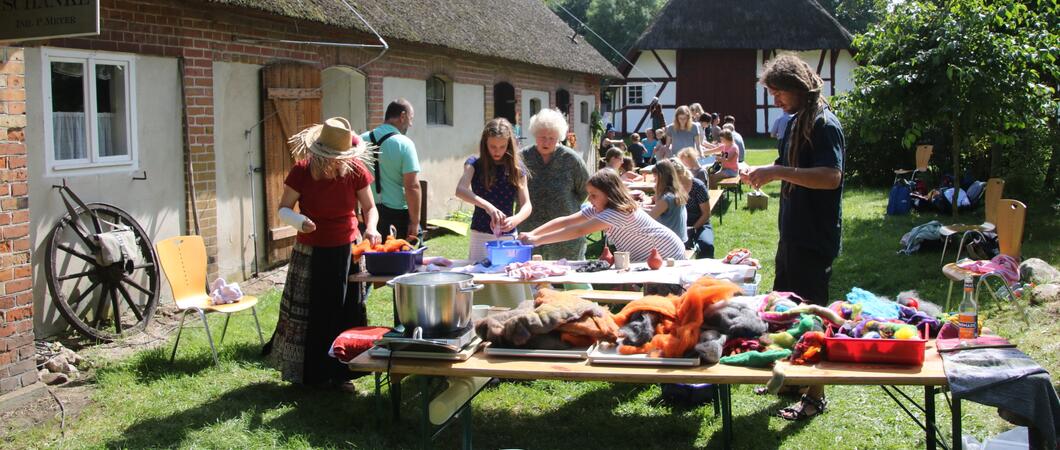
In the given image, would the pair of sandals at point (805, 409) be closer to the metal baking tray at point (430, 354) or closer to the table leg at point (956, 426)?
the table leg at point (956, 426)

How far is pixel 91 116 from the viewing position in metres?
7.01

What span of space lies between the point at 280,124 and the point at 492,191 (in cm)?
409

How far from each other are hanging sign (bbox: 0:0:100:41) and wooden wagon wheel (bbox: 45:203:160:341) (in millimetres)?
2126

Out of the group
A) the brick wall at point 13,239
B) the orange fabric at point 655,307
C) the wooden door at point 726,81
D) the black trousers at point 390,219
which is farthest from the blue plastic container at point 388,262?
the wooden door at point 726,81

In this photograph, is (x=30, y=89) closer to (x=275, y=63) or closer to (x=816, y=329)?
(x=275, y=63)

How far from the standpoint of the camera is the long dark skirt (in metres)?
5.17

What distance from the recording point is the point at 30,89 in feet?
20.9

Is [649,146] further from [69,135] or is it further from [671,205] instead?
[69,135]

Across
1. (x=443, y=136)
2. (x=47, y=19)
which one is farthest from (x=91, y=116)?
(x=443, y=136)

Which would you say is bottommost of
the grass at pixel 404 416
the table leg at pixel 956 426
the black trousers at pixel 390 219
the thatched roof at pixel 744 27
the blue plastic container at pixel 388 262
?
the grass at pixel 404 416

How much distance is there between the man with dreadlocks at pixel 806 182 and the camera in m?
4.50

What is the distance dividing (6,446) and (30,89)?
9.03 ft

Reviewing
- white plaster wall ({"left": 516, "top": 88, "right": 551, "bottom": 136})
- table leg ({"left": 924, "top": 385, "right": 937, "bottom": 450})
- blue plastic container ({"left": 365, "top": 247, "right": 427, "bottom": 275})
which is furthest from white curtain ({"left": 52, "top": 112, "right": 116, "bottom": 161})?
white plaster wall ({"left": 516, "top": 88, "right": 551, "bottom": 136})

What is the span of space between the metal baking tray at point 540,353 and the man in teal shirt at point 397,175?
2741 millimetres
